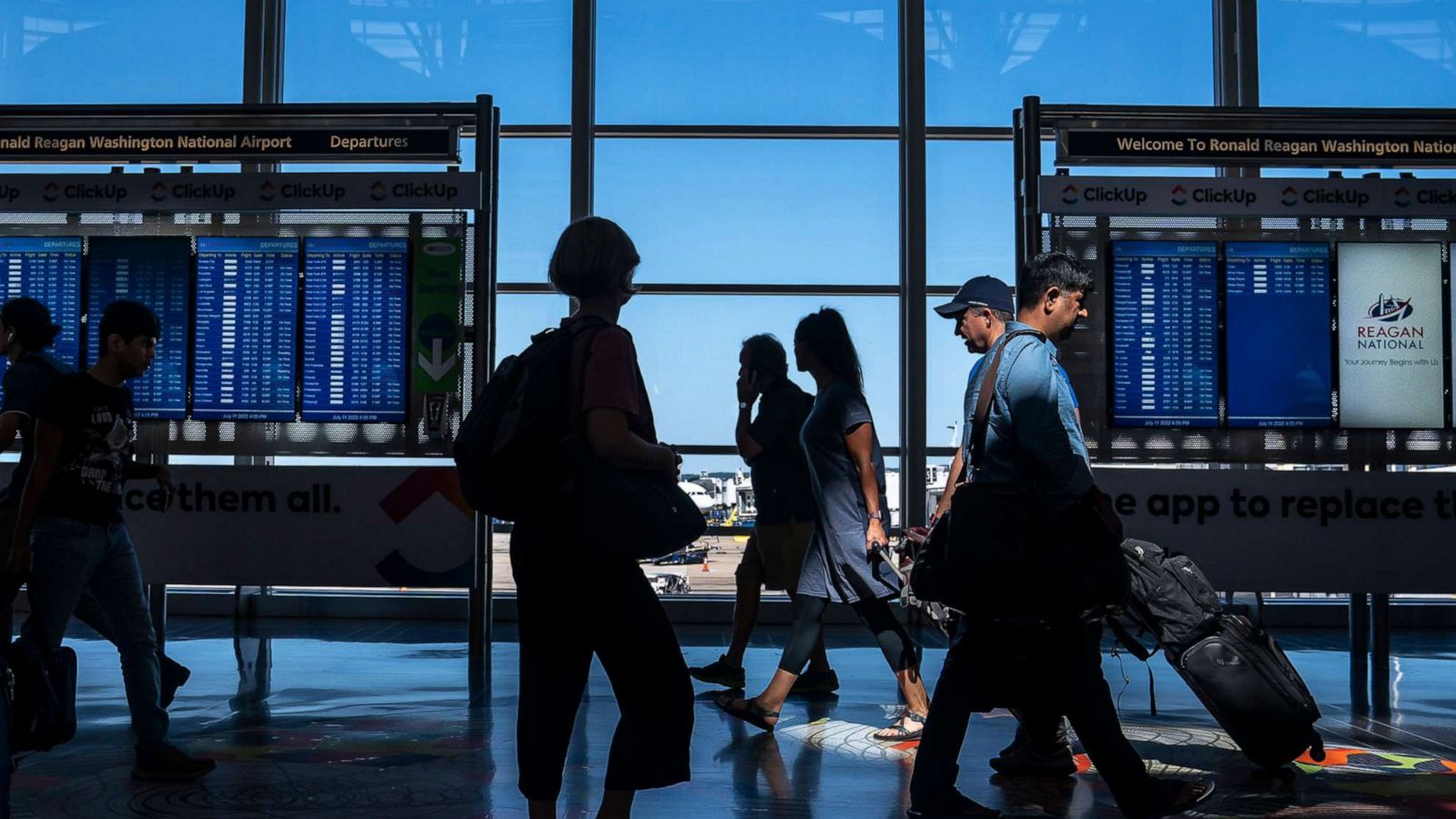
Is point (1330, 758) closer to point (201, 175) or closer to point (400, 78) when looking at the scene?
point (201, 175)

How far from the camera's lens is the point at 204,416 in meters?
7.80

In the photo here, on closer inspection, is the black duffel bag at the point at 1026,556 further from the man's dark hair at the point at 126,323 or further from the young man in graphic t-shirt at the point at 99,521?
the man's dark hair at the point at 126,323

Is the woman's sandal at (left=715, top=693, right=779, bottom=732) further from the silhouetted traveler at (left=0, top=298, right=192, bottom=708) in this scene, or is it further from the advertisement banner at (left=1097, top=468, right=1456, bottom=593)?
the advertisement banner at (left=1097, top=468, right=1456, bottom=593)

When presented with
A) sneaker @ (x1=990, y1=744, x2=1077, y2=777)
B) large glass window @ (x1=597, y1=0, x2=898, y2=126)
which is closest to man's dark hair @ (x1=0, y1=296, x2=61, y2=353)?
sneaker @ (x1=990, y1=744, x2=1077, y2=777)

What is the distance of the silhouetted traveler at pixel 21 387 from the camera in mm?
4281

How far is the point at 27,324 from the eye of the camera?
4.68m

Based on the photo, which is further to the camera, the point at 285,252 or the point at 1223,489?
the point at 285,252

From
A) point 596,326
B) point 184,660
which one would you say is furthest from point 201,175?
point 596,326

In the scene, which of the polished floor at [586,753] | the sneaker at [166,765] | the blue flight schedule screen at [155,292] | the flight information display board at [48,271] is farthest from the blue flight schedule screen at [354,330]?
the sneaker at [166,765]

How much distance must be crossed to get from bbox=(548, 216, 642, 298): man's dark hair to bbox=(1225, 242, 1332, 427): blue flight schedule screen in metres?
5.37

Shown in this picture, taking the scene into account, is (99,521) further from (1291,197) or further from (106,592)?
(1291,197)

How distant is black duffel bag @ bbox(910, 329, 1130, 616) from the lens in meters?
3.49

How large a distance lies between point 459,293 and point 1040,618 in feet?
16.5

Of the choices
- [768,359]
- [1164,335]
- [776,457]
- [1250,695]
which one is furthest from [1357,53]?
[1250,695]
